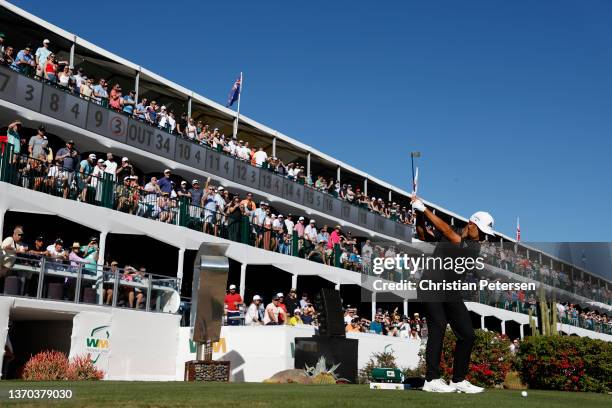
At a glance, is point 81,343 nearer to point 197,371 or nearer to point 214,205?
point 197,371

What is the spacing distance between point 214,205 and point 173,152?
286cm

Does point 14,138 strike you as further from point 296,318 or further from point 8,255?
point 296,318

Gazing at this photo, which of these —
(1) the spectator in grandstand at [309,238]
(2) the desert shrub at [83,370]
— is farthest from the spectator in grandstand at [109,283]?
(1) the spectator in grandstand at [309,238]

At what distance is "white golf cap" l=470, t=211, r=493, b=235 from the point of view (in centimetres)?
837

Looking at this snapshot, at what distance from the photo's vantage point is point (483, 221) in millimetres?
8383

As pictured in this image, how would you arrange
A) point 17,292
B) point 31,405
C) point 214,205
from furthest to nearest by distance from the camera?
point 214,205 → point 17,292 → point 31,405

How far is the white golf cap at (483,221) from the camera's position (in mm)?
8367

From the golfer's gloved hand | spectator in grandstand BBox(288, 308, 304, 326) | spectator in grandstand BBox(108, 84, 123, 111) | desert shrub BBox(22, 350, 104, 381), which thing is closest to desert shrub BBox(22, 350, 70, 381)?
desert shrub BBox(22, 350, 104, 381)

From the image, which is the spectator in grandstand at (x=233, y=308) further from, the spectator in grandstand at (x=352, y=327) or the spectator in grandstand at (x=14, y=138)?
the spectator in grandstand at (x=14, y=138)

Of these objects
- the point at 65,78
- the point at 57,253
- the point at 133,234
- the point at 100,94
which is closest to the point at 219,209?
the point at 133,234

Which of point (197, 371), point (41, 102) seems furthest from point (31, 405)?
point (41, 102)

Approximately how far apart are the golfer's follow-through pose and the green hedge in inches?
262

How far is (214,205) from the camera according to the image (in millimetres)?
24375

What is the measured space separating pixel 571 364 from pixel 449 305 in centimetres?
717
